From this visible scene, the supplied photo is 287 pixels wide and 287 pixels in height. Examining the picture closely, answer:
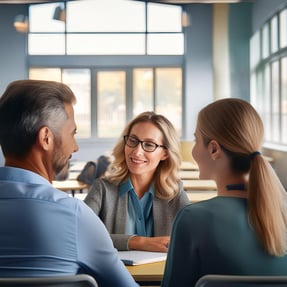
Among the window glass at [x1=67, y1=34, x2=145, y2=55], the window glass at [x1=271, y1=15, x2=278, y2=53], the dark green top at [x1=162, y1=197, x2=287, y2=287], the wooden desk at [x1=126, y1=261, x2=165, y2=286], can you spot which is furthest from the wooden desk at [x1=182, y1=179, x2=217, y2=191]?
the window glass at [x1=67, y1=34, x2=145, y2=55]

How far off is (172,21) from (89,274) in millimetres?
12198

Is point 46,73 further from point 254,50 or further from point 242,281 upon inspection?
point 242,281

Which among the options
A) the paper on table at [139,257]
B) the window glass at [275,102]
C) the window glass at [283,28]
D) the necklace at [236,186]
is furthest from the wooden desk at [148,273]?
the window glass at [275,102]

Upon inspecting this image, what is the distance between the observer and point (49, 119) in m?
1.41

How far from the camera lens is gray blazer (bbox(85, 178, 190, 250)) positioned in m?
2.55

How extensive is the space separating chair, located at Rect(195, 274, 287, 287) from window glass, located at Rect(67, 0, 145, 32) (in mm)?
12112

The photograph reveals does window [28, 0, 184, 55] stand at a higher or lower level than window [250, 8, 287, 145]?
higher

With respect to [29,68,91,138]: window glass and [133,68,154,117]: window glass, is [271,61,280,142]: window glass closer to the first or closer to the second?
[133,68,154,117]: window glass

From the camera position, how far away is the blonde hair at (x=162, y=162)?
2639 mm

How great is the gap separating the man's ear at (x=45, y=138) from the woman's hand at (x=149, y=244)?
96 centimetres

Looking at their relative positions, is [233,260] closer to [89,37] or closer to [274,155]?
[274,155]

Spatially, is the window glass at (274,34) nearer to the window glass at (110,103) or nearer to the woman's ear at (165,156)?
the window glass at (110,103)

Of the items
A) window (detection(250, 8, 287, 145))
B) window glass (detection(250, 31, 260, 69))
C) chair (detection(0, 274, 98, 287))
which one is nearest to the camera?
chair (detection(0, 274, 98, 287))

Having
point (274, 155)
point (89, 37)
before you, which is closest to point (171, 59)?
point (89, 37)
